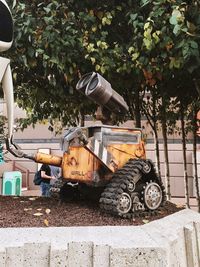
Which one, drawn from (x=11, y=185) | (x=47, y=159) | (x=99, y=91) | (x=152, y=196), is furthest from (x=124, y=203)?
(x=11, y=185)

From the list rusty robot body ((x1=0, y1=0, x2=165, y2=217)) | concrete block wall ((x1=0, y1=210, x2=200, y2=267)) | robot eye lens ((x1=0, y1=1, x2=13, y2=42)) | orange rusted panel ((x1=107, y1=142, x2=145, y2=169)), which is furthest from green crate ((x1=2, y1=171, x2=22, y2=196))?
concrete block wall ((x1=0, y1=210, x2=200, y2=267))

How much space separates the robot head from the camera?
116 inches

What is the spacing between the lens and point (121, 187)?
9.96 feet

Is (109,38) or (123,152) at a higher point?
(109,38)

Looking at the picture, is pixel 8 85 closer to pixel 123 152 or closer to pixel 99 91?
pixel 99 91

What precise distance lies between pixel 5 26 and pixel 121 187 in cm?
164

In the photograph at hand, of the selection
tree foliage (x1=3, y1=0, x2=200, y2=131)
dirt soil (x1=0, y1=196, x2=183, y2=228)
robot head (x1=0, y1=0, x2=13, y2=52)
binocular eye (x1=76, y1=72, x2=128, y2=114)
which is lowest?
dirt soil (x1=0, y1=196, x2=183, y2=228)

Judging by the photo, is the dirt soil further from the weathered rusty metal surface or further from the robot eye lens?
the robot eye lens

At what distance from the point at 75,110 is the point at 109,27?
2115 mm

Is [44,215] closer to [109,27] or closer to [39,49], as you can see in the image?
[39,49]

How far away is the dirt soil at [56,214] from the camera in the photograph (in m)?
2.81

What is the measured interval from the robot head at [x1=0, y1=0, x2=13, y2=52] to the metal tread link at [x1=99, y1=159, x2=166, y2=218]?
147 centimetres

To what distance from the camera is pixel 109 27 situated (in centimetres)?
486

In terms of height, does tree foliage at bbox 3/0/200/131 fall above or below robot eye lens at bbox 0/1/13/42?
above
